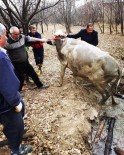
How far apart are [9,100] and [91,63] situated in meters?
3.59

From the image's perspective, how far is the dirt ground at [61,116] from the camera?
516 centimetres

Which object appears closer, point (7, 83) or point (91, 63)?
point (7, 83)

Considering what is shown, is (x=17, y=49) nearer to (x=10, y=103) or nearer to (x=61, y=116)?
(x=61, y=116)

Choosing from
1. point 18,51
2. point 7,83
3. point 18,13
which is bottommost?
point 7,83

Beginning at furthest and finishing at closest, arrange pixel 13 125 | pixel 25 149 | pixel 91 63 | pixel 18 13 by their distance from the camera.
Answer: pixel 18 13 → pixel 91 63 → pixel 25 149 → pixel 13 125

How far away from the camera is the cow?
6.80 m

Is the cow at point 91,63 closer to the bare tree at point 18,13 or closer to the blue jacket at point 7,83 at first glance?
the bare tree at point 18,13

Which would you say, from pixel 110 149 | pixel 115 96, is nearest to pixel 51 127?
pixel 110 149

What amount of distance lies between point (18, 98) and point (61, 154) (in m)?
1.63

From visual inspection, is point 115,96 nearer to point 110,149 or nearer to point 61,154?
point 110,149

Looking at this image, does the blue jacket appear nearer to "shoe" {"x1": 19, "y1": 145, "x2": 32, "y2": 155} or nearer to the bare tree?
"shoe" {"x1": 19, "y1": 145, "x2": 32, "y2": 155}

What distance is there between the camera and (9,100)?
12.4ft

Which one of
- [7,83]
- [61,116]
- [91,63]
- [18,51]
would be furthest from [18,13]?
[7,83]

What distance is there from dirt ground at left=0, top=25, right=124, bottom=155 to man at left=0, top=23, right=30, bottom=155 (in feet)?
3.01
